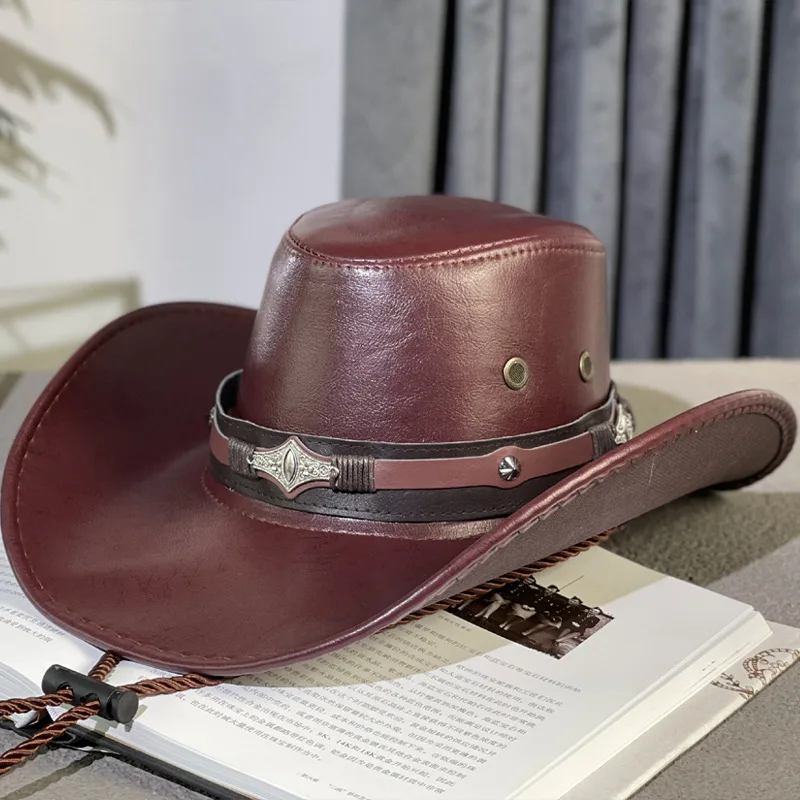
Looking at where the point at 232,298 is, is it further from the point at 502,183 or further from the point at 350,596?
the point at 350,596

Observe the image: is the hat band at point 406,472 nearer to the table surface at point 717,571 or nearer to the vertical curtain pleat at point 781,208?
the table surface at point 717,571

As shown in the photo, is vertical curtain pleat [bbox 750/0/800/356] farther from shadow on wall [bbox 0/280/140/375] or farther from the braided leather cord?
the braided leather cord

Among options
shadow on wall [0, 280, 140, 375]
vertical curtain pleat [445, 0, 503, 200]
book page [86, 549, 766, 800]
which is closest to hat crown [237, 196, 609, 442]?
book page [86, 549, 766, 800]

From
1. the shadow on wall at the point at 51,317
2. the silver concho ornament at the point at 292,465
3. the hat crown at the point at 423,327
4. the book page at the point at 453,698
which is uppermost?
the hat crown at the point at 423,327

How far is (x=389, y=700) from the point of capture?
0.70 metres

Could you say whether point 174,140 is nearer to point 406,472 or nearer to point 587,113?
point 587,113

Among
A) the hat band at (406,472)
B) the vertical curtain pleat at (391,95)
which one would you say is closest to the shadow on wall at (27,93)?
the vertical curtain pleat at (391,95)

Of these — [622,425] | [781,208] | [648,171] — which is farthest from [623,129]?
[622,425]

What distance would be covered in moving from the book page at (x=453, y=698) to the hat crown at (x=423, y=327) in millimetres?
142

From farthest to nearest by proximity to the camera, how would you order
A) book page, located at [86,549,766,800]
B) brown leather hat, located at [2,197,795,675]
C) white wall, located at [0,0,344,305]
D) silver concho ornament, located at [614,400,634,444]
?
white wall, located at [0,0,344,305] → silver concho ornament, located at [614,400,634,444] → brown leather hat, located at [2,197,795,675] → book page, located at [86,549,766,800]

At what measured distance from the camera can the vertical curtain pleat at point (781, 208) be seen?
184cm

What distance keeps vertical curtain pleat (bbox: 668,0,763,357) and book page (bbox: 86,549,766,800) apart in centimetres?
118

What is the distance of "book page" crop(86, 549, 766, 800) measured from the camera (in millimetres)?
636

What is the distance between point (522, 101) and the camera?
1815mm
